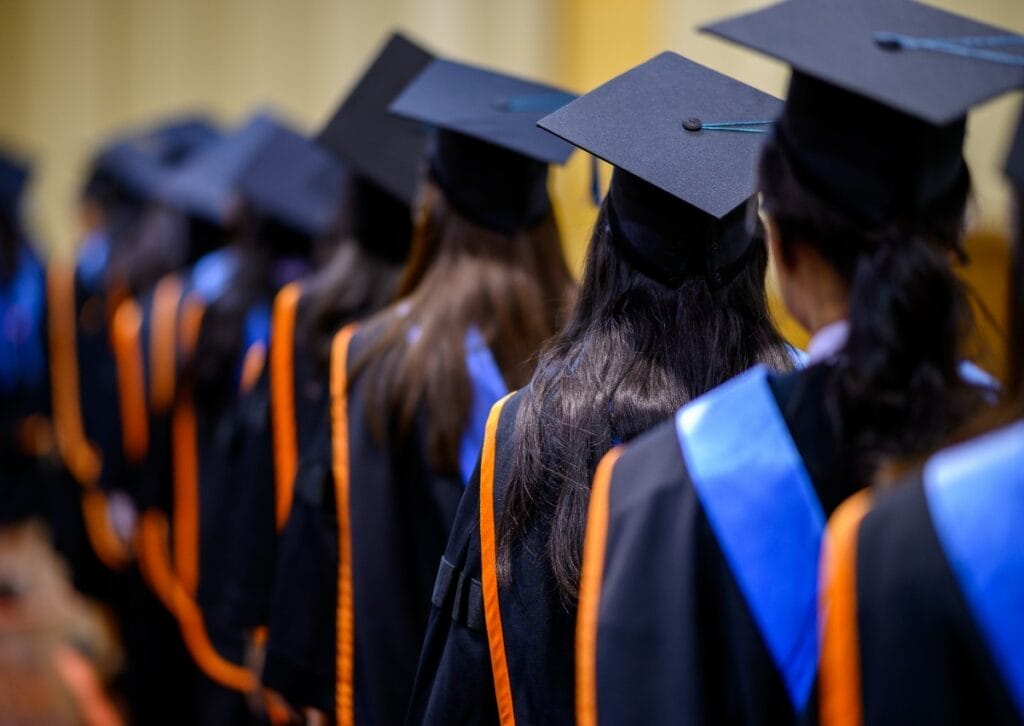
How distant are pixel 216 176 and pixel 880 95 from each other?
111 inches

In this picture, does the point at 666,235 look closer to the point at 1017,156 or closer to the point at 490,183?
the point at 1017,156

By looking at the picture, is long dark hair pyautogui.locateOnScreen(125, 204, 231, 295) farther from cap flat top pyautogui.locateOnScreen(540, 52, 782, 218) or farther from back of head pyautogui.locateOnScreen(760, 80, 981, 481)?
back of head pyautogui.locateOnScreen(760, 80, 981, 481)

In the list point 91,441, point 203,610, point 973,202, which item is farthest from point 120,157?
point 973,202

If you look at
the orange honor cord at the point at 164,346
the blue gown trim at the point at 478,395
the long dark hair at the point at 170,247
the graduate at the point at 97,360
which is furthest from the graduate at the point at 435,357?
the long dark hair at the point at 170,247

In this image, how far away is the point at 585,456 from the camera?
1.45m

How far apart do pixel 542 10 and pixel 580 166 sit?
4.56 feet

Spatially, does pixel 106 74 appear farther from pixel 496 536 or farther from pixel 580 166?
pixel 496 536

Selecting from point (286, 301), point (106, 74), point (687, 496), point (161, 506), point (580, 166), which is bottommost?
point (106, 74)

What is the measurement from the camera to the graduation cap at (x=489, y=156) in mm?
2010

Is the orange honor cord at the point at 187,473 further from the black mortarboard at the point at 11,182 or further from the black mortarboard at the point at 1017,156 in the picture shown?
the black mortarboard at the point at 1017,156

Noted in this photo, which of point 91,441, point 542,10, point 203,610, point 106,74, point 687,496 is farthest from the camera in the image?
point 106,74

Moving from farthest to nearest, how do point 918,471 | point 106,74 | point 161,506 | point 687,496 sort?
point 106,74
point 161,506
point 687,496
point 918,471

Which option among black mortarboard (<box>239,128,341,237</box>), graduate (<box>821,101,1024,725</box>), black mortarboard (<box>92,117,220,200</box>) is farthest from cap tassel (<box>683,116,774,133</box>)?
black mortarboard (<box>92,117,220,200</box>)

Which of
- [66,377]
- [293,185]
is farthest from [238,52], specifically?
[293,185]
